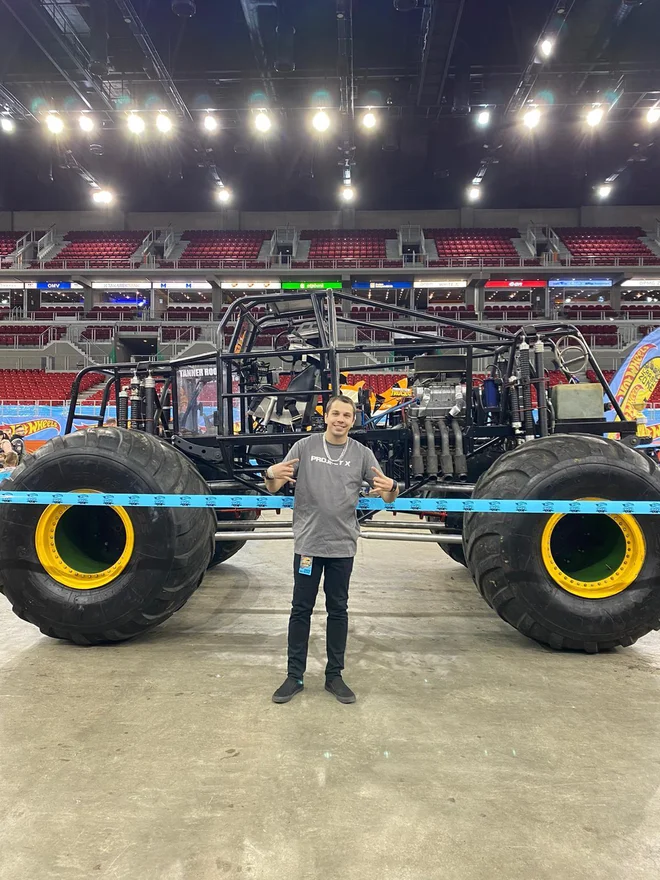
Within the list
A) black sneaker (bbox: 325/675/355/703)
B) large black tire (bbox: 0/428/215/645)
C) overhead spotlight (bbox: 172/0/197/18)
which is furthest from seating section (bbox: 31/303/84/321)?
black sneaker (bbox: 325/675/355/703)

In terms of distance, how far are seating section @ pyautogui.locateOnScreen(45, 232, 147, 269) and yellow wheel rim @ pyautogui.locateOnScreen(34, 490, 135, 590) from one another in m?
26.3

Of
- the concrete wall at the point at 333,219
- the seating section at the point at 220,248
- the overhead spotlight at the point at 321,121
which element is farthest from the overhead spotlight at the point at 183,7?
the concrete wall at the point at 333,219

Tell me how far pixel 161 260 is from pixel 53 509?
87.3 feet

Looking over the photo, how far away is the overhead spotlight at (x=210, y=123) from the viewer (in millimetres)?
19491

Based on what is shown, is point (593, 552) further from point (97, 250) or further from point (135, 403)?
point (97, 250)

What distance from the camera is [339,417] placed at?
9.18 ft

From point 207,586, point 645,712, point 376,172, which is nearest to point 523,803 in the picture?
point 645,712

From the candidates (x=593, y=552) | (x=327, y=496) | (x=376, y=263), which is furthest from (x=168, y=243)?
(x=593, y=552)

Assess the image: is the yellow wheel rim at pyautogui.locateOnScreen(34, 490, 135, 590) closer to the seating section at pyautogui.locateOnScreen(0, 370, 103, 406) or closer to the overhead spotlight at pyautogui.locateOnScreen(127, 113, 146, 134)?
the seating section at pyautogui.locateOnScreen(0, 370, 103, 406)

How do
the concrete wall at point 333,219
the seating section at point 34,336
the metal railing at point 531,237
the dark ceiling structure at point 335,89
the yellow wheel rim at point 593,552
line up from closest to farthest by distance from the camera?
the yellow wheel rim at point 593,552 → the dark ceiling structure at point 335,89 → the seating section at point 34,336 → the metal railing at point 531,237 → the concrete wall at point 333,219

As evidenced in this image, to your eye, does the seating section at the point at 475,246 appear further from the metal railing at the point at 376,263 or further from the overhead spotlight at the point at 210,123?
the overhead spotlight at the point at 210,123

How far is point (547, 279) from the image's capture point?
26125mm

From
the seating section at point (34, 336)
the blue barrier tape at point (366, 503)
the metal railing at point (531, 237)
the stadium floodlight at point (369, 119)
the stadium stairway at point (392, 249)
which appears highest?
the stadium floodlight at point (369, 119)

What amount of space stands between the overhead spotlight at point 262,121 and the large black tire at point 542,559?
66.4ft
